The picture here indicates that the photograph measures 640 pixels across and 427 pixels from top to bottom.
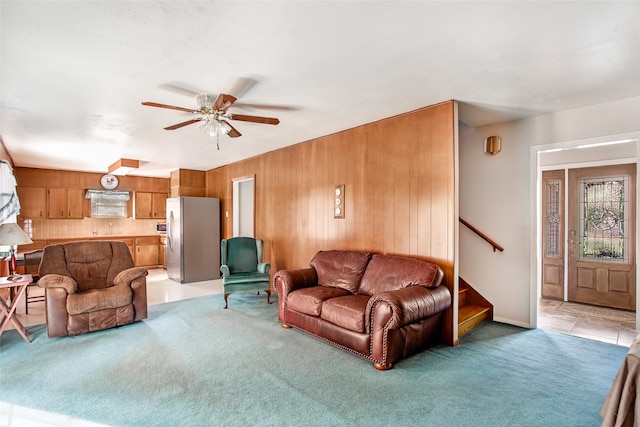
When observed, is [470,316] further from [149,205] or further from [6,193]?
[149,205]

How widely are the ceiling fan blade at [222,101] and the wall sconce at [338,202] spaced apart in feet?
6.74

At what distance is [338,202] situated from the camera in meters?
4.57

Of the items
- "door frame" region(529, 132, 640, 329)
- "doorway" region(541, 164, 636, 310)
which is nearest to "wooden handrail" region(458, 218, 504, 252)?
"door frame" region(529, 132, 640, 329)

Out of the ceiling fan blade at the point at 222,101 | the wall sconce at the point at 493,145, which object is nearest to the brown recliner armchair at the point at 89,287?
the ceiling fan blade at the point at 222,101

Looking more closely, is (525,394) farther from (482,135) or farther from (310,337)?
(482,135)

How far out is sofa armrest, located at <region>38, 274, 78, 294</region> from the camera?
141 inches

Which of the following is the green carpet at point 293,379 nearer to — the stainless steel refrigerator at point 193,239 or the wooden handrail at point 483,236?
the wooden handrail at point 483,236

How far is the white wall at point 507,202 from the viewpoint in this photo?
3.73 m

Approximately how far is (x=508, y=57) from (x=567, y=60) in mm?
468

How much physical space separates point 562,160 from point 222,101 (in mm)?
5138

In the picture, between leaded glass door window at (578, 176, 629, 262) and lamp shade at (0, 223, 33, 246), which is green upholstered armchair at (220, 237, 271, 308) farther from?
leaded glass door window at (578, 176, 629, 262)

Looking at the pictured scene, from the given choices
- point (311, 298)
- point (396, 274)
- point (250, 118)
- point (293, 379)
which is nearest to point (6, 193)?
point (250, 118)

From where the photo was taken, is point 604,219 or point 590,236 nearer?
point 604,219

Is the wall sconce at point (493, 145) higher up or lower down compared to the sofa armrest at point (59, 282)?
higher up
